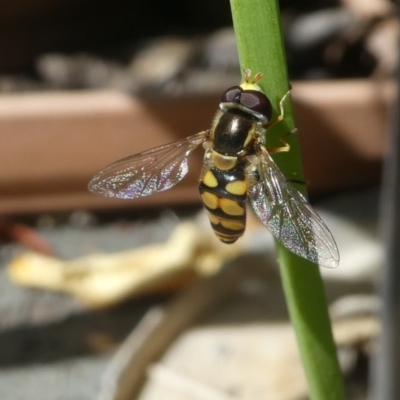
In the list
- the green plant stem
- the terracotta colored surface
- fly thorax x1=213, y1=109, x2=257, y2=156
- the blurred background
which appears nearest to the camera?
the green plant stem

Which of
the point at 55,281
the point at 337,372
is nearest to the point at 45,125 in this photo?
the point at 55,281

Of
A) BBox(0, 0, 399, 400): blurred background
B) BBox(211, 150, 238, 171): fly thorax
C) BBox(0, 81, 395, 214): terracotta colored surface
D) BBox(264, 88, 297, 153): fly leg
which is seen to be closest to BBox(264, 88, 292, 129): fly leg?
BBox(264, 88, 297, 153): fly leg

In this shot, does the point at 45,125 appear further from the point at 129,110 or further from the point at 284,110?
the point at 284,110

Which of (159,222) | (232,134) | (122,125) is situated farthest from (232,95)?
(159,222)

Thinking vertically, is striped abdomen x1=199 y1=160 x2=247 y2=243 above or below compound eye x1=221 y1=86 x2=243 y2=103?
below

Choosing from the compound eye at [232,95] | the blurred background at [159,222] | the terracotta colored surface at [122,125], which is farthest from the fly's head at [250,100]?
the terracotta colored surface at [122,125]

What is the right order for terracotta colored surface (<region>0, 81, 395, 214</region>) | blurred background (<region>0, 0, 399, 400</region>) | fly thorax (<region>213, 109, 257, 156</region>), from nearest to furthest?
fly thorax (<region>213, 109, 257, 156</region>), blurred background (<region>0, 0, 399, 400</region>), terracotta colored surface (<region>0, 81, 395, 214</region>)

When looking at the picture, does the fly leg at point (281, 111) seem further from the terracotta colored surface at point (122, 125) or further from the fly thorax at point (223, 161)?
the terracotta colored surface at point (122, 125)

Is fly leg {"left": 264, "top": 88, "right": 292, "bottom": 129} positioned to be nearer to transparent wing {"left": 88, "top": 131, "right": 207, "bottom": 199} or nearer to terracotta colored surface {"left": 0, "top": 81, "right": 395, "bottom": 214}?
transparent wing {"left": 88, "top": 131, "right": 207, "bottom": 199}
